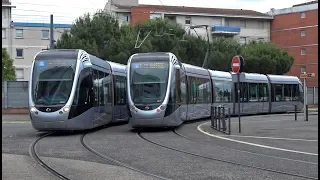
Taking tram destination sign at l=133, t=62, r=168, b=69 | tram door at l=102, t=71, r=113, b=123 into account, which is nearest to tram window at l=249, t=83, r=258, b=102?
tram door at l=102, t=71, r=113, b=123

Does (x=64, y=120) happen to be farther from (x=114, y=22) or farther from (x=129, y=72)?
(x=114, y=22)

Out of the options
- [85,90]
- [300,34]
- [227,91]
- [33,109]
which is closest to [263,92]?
[227,91]

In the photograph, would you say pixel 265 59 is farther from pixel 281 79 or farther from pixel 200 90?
pixel 200 90

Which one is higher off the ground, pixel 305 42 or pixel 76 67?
pixel 305 42

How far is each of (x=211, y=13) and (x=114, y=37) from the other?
37.2 m

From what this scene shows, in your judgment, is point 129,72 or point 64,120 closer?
point 64,120

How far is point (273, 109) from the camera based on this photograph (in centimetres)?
3916

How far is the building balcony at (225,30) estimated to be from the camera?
8212cm

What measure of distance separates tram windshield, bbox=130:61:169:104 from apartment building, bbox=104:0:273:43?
56.5m

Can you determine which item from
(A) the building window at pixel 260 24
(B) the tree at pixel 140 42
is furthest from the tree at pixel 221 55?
(A) the building window at pixel 260 24

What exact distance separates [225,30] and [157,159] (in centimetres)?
7189

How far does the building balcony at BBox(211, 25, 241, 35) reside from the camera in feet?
269

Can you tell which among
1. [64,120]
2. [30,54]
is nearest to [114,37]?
[30,54]

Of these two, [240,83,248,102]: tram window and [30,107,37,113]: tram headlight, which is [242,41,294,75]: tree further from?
[30,107,37,113]: tram headlight
